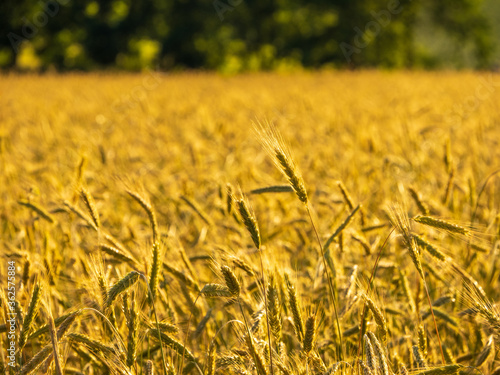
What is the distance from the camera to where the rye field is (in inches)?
44.9

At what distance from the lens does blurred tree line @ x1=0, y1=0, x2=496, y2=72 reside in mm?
28406

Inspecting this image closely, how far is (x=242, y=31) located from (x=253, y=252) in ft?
103

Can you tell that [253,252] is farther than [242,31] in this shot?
No

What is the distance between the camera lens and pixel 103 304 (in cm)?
114

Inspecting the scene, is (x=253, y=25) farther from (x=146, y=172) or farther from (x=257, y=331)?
(x=257, y=331)

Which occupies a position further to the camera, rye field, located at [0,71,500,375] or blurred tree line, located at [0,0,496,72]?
blurred tree line, located at [0,0,496,72]

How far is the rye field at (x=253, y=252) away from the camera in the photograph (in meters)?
1.14

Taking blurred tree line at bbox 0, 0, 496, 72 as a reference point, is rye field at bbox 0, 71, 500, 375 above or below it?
above

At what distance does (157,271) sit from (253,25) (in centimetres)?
3213

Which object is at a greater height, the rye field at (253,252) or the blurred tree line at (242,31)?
the rye field at (253,252)

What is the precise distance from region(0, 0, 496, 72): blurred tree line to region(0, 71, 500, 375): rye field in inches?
946

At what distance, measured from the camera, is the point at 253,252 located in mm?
1978

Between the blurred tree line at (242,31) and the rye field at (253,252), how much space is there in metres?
24.0

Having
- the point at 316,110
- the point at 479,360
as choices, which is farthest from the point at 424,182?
the point at 316,110
